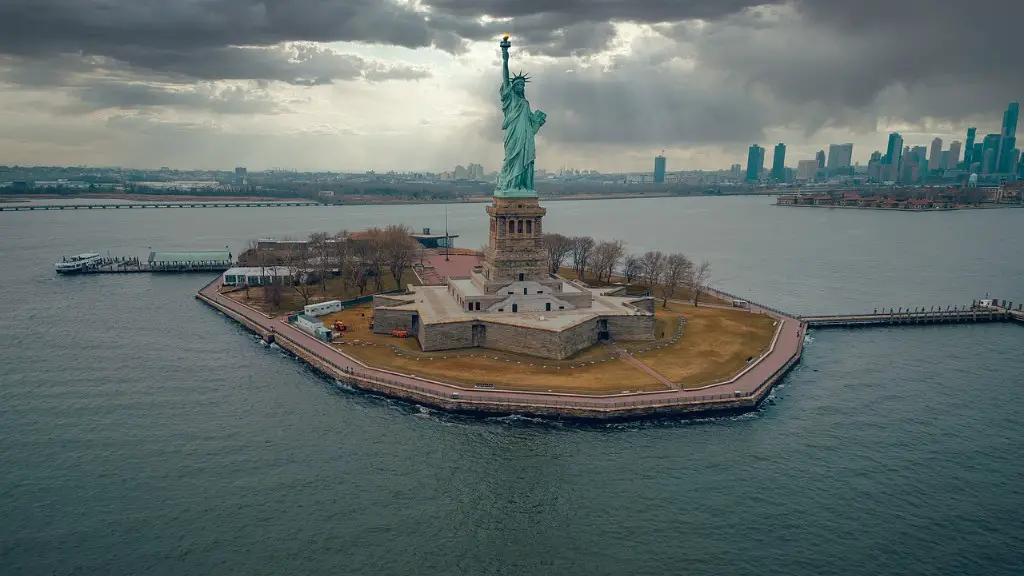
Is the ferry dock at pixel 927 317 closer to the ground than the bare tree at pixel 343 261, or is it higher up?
closer to the ground

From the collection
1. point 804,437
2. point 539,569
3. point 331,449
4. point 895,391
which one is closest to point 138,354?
point 331,449

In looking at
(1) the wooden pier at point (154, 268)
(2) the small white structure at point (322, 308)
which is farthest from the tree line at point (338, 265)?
(1) the wooden pier at point (154, 268)

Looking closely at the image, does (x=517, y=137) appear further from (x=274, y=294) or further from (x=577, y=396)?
(x=274, y=294)

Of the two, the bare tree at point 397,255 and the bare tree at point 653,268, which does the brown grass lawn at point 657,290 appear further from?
the bare tree at point 397,255

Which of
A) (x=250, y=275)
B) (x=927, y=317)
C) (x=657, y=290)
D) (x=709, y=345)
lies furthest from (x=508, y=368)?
(x=927, y=317)

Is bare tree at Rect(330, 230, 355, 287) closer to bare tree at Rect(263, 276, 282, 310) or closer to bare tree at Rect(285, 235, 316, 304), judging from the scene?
bare tree at Rect(285, 235, 316, 304)

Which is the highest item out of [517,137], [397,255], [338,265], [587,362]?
[517,137]

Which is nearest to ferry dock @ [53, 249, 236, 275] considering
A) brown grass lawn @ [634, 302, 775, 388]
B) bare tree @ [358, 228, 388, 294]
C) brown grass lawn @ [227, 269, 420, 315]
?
Result: brown grass lawn @ [227, 269, 420, 315]
